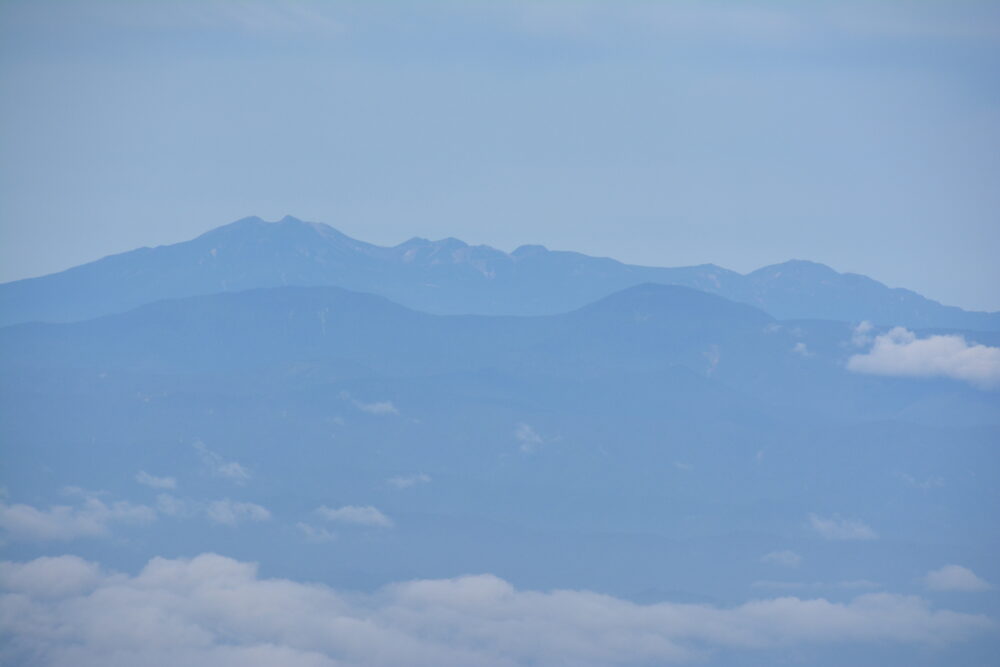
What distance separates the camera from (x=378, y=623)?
156 m

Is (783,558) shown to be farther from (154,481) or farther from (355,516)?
(154,481)

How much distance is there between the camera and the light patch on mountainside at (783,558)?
183 m

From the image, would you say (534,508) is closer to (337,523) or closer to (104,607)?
(337,523)

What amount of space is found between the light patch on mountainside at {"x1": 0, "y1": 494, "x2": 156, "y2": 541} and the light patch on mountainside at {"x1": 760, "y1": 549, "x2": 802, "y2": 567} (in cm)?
9328

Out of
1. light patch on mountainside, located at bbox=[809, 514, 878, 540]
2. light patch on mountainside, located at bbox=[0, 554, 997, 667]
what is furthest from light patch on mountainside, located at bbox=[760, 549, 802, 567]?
light patch on mountainside, located at bbox=[0, 554, 997, 667]

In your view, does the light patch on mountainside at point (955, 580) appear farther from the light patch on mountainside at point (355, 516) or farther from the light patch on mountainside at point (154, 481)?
the light patch on mountainside at point (154, 481)

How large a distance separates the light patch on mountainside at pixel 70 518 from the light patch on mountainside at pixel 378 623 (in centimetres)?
637

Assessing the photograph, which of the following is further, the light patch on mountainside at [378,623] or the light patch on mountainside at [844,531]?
the light patch on mountainside at [844,531]

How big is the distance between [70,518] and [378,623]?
1991 inches

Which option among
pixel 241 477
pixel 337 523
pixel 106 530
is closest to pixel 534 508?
pixel 337 523

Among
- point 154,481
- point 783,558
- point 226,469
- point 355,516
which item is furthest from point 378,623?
point 783,558

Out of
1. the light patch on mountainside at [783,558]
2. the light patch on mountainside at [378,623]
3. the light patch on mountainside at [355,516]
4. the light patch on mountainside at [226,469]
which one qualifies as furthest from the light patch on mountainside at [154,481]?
the light patch on mountainside at [783,558]

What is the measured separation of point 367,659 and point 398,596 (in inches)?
540

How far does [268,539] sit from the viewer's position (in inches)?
6978
